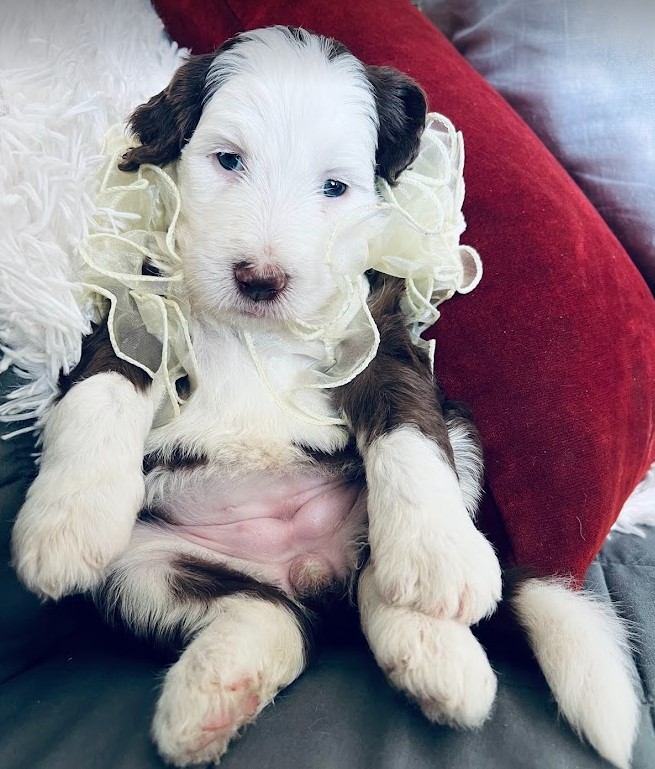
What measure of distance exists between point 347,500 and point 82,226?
715 millimetres

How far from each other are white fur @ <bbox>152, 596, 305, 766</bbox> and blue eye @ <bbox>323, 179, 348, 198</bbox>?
0.73m

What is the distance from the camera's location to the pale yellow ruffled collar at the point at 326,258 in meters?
1.30

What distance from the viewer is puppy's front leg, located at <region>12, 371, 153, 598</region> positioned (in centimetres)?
105

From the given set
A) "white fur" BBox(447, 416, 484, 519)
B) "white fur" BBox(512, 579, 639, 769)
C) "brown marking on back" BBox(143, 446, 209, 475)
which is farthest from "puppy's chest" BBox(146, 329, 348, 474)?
"white fur" BBox(512, 579, 639, 769)

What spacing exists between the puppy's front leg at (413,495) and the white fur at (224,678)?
19cm

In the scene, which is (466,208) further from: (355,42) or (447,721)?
(447,721)

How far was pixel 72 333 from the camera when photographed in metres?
1.28

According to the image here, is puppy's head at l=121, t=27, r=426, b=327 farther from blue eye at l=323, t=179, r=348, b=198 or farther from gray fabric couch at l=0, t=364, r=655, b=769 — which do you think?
gray fabric couch at l=0, t=364, r=655, b=769

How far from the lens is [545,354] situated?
1.41 meters

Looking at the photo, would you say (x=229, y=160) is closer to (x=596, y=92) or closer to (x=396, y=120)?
(x=396, y=120)

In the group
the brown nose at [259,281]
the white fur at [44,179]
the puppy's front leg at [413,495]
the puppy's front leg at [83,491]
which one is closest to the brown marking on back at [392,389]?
the puppy's front leg at [413,495]

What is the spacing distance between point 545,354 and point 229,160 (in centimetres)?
71

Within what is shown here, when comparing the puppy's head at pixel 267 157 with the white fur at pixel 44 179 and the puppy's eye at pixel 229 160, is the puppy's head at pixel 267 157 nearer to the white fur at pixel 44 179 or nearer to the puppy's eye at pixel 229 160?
the puppy's eye at pixel 229 160

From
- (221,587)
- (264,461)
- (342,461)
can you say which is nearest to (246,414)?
(264,461)
